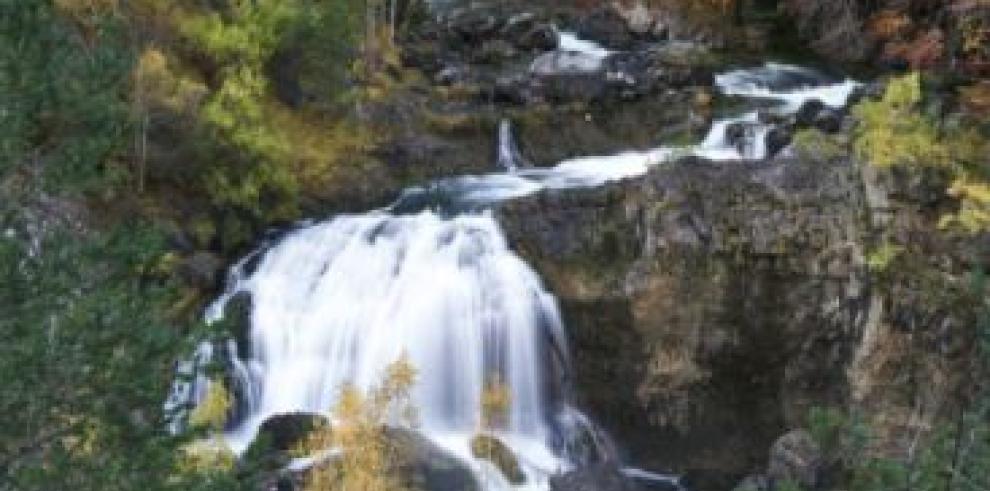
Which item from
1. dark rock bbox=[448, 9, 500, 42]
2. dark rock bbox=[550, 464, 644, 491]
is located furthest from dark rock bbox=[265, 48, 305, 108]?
dark rock bbox=[550, 464, 644, 491]

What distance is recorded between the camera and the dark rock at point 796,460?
2255 cm

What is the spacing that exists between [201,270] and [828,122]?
47.9ft

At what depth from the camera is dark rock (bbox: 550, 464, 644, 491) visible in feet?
77.5

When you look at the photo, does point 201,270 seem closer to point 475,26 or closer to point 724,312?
point 724,312

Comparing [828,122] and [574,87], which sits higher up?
[574,87]

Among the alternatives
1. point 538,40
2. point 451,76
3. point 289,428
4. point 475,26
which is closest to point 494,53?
point 538,40

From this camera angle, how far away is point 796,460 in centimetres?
2298

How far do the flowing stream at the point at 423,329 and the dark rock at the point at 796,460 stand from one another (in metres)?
4.05

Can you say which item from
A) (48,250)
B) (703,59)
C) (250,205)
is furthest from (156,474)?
(703,59)

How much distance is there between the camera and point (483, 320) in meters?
27.1

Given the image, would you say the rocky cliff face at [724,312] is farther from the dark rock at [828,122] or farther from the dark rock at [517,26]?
the dark rock at [517,26]

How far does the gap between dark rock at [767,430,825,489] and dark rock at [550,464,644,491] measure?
2.58 meters

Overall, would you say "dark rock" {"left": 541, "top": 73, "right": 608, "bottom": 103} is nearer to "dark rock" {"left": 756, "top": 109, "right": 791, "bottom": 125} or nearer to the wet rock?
the wet rock

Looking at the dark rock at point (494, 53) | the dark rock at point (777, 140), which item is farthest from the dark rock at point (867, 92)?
the dark rock at point (494, 53)
